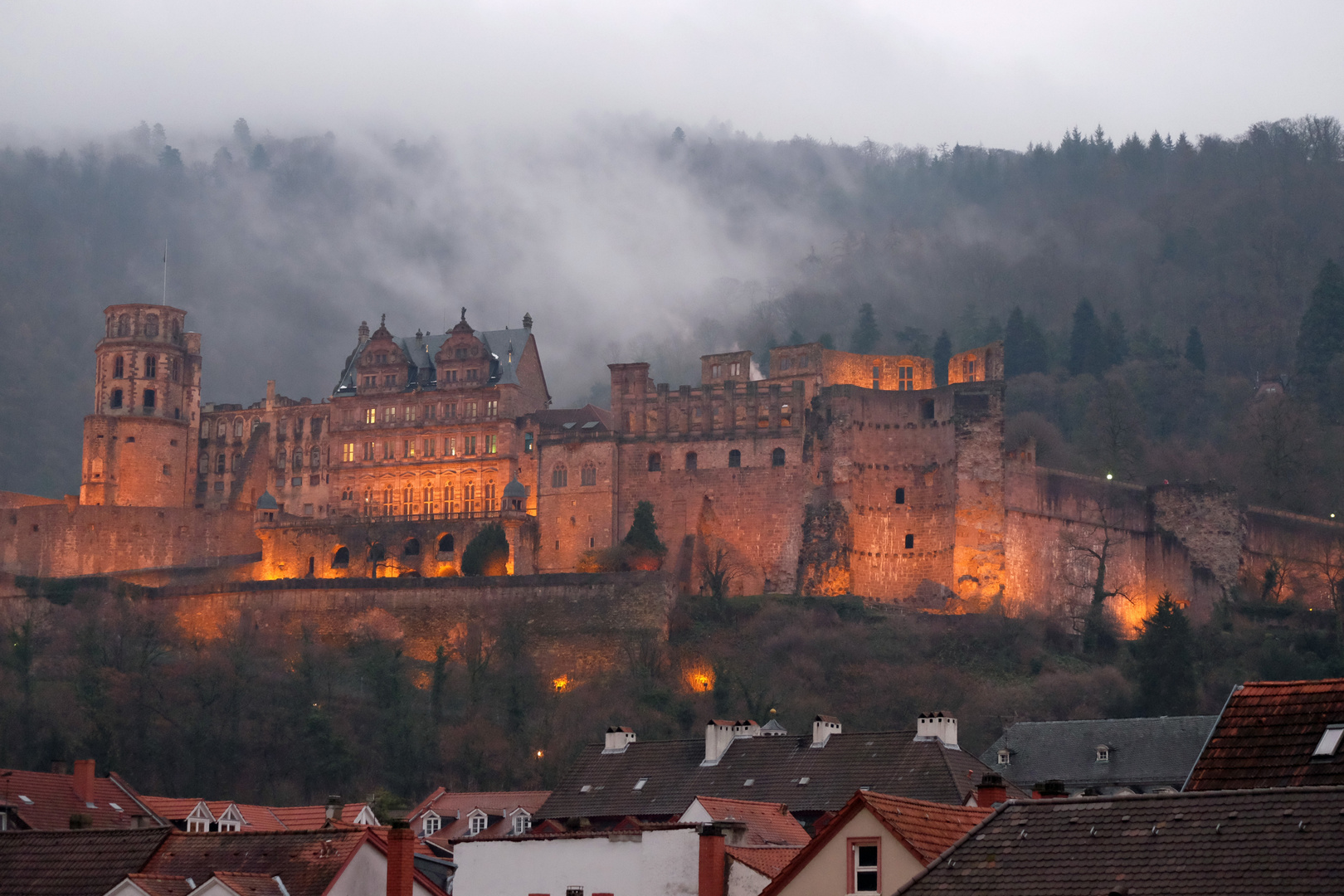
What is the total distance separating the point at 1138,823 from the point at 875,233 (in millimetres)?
156800

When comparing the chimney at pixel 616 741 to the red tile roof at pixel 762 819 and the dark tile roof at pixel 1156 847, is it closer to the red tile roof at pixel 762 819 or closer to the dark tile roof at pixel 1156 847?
the red tile roof at pixel 762 819

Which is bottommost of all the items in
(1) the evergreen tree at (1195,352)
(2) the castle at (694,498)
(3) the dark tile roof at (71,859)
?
(3) the dark tile roof at (71,859)

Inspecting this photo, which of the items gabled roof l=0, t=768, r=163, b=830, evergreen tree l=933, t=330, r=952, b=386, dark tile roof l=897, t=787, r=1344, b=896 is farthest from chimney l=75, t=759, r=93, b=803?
evergreen tree l=933, t=330, r=952, b=386

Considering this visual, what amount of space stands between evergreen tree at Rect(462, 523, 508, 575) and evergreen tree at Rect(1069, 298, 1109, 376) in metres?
43.0

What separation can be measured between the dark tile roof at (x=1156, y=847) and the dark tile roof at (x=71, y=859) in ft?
38.9

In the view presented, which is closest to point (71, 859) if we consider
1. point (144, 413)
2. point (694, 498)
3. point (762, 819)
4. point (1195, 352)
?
point (762, 819)

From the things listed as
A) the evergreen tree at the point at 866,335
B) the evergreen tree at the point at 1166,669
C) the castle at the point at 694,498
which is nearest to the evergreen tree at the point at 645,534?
the castle at the point at 694,498

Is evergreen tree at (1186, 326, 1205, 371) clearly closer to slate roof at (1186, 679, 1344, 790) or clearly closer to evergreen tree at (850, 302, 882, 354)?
evergreen tree at (850, 302, 882, 354)

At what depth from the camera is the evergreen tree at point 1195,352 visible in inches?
4958

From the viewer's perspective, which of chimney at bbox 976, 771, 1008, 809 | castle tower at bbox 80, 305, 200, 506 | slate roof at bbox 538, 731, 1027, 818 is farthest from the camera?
castle tower at bbox 80, 305, 200, 506

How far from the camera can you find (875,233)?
17488 centimetres

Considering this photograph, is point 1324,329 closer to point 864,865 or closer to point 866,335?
point 866,335

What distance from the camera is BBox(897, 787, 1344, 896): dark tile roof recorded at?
18.6 m

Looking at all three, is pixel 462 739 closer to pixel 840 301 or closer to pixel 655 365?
pixel 655 365
